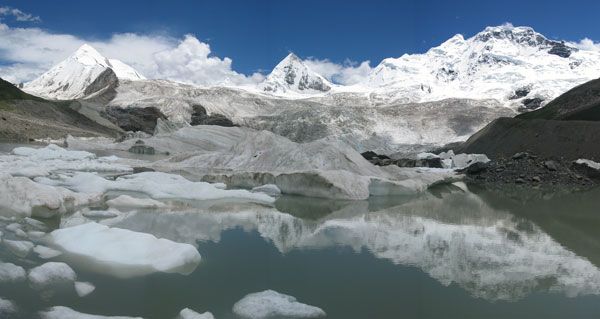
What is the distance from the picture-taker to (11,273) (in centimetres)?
791

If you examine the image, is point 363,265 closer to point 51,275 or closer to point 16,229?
point 51,275

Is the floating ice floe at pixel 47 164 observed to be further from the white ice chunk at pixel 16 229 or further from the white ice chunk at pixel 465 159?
the white ice chunk at pixel 465 159

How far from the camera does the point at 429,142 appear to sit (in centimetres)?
11438

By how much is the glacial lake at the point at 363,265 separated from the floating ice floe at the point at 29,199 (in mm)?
771

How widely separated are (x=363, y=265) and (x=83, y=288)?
4706mm

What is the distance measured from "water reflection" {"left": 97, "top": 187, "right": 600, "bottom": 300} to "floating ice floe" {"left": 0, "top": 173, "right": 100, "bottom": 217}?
1629mm

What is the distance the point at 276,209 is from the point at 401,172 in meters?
11.7

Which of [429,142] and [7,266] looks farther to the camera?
[429,142]

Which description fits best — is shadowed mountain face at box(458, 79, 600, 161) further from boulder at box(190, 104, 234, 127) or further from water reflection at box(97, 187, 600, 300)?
boulder at box(190, 104, 234, 127)

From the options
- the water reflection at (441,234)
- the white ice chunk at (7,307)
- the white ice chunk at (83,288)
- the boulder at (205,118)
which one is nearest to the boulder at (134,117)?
the boulder at (205,118)

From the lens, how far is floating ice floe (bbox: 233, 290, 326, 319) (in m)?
6.89

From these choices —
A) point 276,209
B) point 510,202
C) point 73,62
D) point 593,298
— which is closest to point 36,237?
point 276,209

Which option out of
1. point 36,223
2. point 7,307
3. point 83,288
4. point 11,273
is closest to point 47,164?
point 36,223

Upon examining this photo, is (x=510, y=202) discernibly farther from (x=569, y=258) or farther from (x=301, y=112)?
(x=301, y=112)
